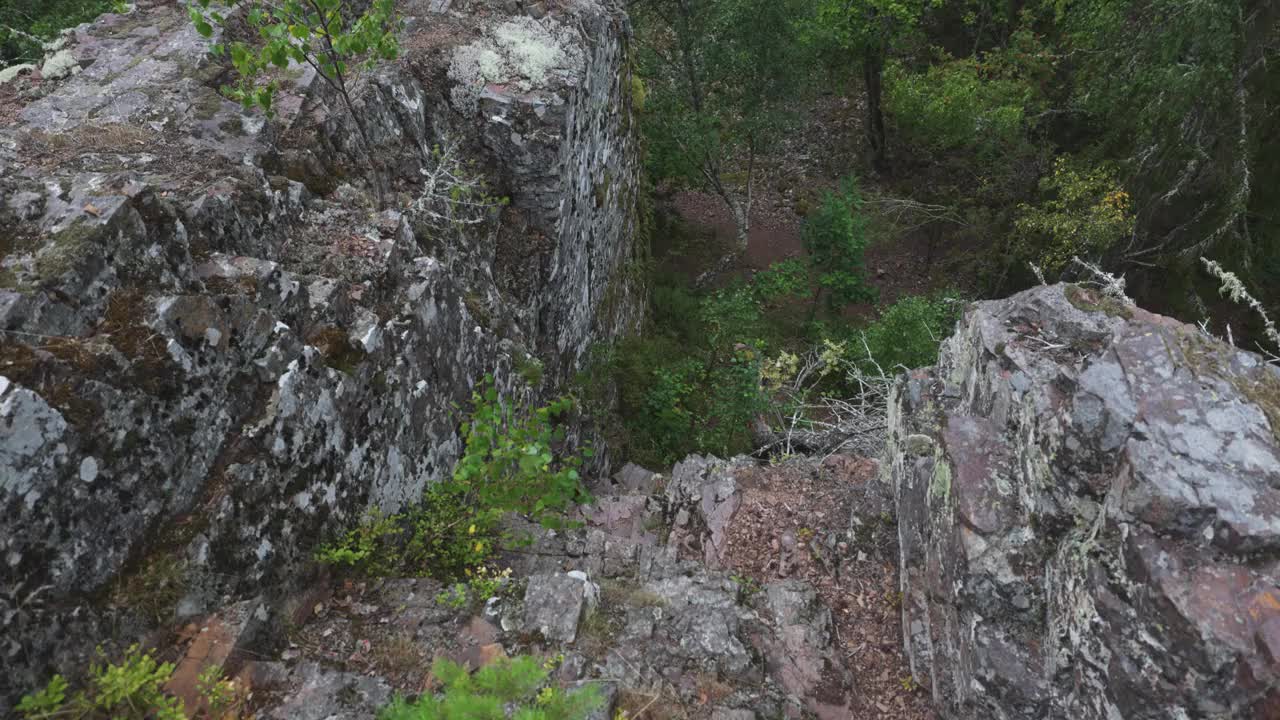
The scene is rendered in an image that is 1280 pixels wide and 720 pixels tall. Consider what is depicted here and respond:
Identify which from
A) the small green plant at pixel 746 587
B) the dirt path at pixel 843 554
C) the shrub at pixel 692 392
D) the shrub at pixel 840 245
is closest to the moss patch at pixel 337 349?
the small green plant at pixel 746 587

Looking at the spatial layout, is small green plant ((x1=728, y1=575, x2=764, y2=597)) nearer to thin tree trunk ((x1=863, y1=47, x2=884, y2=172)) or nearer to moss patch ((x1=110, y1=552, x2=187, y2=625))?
moss patch ((x1=110, y1=552, x2=187, y2=625))

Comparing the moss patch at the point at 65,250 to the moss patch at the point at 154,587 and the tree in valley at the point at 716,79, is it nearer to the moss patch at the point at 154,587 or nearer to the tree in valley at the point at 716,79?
the moss patch at the point at 154,587

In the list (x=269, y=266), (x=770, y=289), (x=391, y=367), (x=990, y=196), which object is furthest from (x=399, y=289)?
(x=990, y=196)

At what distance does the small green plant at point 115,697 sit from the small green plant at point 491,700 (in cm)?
94

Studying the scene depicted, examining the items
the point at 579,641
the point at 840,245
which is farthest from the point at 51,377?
the point at 840,245

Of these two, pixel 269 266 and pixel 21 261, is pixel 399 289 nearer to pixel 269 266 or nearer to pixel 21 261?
pixel 269 266

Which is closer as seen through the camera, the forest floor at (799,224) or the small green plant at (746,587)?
the small green plant at (746,587)

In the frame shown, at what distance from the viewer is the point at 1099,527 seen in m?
3.27

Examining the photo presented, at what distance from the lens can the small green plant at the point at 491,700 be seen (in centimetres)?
258

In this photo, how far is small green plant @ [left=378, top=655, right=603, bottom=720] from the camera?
2.58 m

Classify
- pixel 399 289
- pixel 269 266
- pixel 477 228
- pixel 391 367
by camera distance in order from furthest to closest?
1. pixel 477 228
2. pixel 399 289
3. pixel 391 367
4. pixel 269 266

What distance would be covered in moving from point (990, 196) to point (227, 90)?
52.8 ft

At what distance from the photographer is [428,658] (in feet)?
12.4

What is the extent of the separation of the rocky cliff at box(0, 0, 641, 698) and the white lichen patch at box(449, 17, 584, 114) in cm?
5
